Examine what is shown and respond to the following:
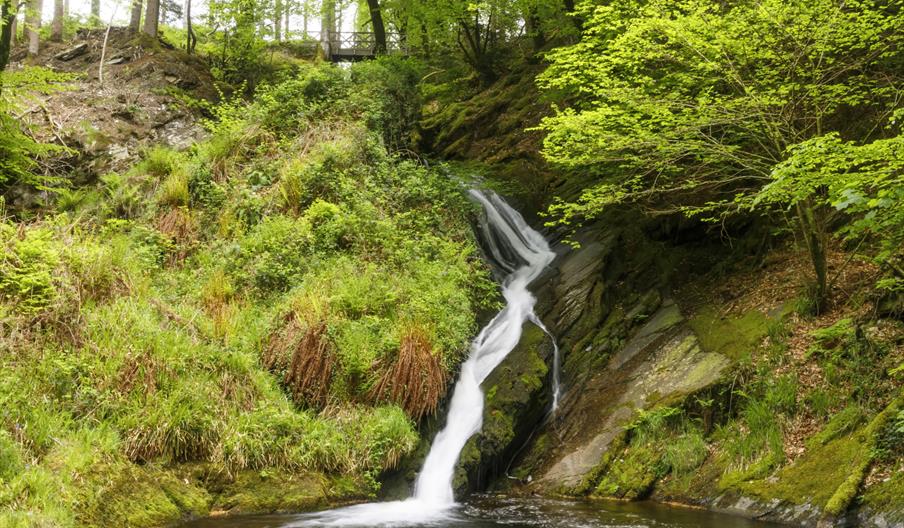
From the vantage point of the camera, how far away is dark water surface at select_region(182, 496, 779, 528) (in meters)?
6.55

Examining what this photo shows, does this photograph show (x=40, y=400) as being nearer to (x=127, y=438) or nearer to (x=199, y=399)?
(x=127, y=438)

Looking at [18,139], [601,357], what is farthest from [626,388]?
[18,139]

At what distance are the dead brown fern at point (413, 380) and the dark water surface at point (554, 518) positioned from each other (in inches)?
54.6

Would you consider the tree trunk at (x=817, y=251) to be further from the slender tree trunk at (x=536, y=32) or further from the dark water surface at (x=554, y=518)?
the slender tree trunk at (x=536, y=32)

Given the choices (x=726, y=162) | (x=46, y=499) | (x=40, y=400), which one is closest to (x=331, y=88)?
(x=726, y=162)

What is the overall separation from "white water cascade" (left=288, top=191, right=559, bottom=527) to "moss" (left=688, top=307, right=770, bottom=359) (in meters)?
2.36

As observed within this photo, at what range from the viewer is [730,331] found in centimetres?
973

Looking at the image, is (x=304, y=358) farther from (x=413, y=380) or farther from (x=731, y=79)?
(x=731, y=79)

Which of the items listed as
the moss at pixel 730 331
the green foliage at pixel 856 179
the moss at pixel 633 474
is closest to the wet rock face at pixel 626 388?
the moss at pixel 730 331

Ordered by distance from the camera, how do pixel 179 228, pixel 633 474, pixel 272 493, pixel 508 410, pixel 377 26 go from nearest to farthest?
pixel 272 493 < pixel 633 474 < pixel 508 410 < pixel 179 228 < pixel 377 26

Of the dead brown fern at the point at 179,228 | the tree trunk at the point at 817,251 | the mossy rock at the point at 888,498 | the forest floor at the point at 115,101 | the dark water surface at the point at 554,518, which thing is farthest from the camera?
the forest floor at the point at 115,101

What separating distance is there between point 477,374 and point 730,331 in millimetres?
3850

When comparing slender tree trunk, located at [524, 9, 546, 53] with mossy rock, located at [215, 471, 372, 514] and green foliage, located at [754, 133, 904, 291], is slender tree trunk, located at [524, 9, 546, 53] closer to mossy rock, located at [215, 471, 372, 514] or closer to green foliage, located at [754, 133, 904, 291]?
green foliage, located at [754, 133, 904, 291]

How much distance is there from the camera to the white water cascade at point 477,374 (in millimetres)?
7113
